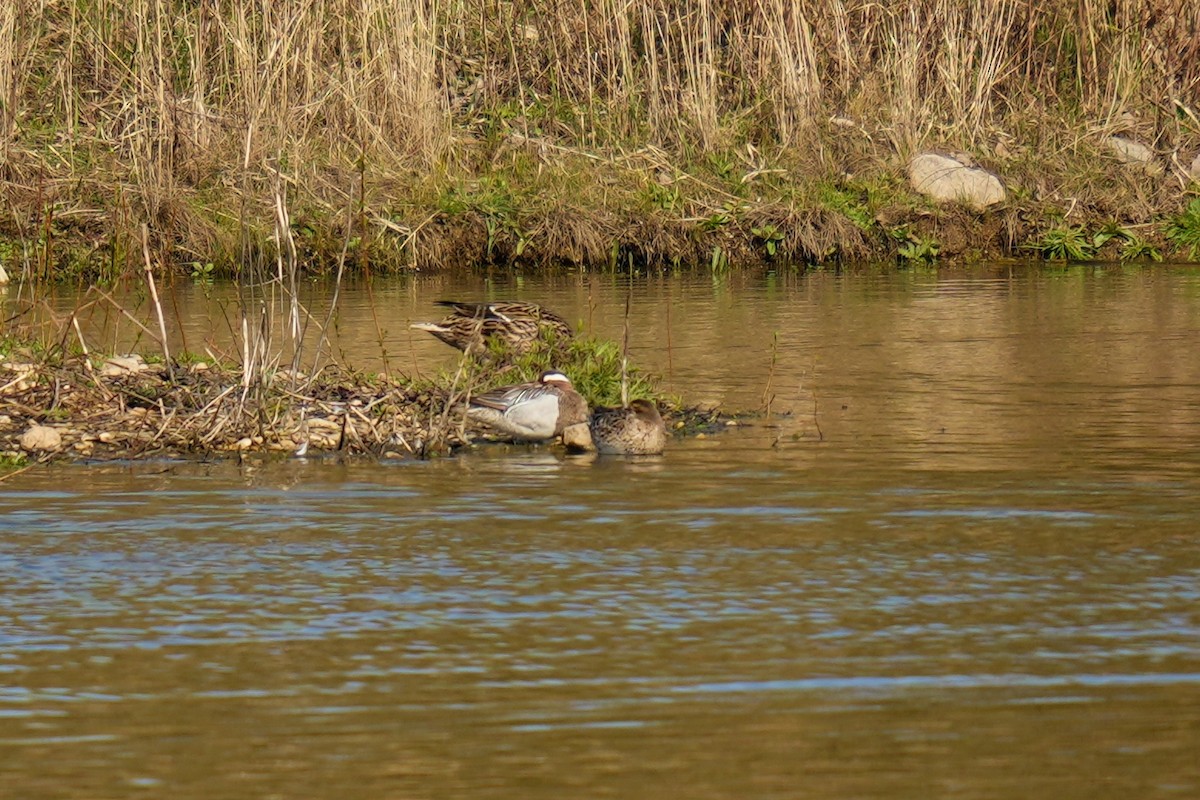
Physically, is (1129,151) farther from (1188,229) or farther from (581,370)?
(581,370)

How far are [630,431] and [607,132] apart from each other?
33.9 feet

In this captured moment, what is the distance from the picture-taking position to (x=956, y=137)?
60.2ft

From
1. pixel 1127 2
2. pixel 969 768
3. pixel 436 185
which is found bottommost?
pixel 969 768

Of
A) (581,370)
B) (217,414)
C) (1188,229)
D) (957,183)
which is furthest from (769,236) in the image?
(217,414)

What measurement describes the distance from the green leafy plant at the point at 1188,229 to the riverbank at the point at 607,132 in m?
0.03

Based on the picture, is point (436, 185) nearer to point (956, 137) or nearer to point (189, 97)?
point (189, 97)

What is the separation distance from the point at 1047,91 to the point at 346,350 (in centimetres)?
1058

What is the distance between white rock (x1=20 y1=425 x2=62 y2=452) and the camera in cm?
806

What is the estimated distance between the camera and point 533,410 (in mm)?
8438

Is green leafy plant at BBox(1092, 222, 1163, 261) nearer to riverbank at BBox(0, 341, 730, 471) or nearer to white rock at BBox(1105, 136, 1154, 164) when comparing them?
white rock at BBox(1105, 136, 1154, 164)

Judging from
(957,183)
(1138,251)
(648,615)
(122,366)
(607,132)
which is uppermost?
(607,132)

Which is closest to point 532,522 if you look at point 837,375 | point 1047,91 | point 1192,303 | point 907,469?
point 907,469

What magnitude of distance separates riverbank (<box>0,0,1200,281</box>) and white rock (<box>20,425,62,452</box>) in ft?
24.5

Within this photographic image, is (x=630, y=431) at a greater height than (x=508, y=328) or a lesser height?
lesser
